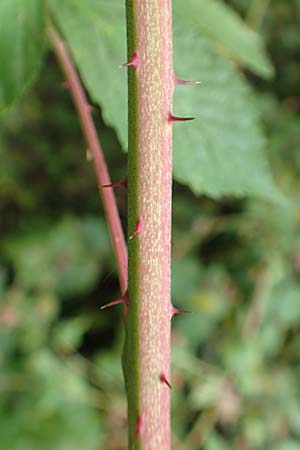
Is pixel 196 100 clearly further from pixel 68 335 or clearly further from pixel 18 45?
pixel 68 335

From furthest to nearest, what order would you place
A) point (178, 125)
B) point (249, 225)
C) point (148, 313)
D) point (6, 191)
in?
point (6, 191)
point (249, 225)
point (178, 125)
point (148, 313)

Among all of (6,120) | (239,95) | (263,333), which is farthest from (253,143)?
(6,120)

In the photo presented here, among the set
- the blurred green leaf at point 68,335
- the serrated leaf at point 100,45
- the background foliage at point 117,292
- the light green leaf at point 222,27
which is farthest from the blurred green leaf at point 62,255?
the serrated leaf at point 100,45

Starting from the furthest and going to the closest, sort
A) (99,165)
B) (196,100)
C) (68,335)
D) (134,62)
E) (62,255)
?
1. (62,255)
2. (68,335)
3. (196,100)
4. (99,165)
5. (134,62)

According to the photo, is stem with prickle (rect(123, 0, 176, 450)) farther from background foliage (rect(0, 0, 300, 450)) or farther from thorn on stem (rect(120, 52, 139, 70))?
background foliage (rect(0, 0, 300, 450))

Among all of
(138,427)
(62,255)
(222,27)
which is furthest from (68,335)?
(138,427)

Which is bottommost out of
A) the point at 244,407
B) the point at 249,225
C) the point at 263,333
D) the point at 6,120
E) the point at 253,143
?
the point at 244,407

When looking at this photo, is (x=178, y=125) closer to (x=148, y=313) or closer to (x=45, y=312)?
(x=148, y=313)
